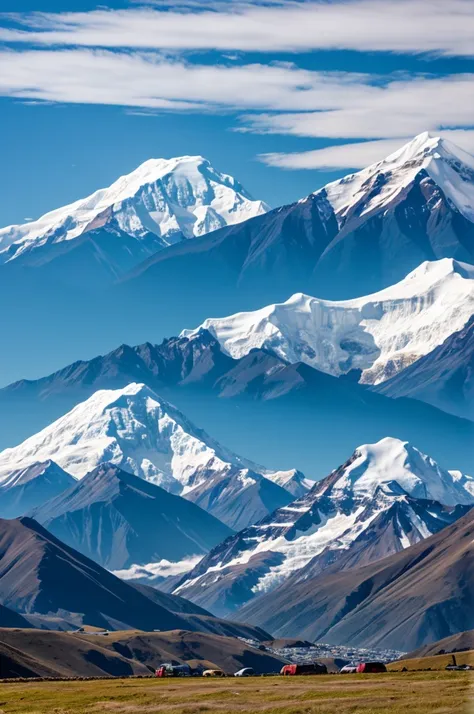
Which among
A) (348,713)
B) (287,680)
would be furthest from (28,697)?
(348,713)

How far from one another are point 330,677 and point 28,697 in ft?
87.1

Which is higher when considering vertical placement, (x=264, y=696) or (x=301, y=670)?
(x=264, y=696)

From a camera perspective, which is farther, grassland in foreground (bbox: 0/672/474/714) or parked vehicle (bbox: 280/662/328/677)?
parked vehicle (bbox: 280/662/328/677)

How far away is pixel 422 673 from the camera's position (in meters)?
169

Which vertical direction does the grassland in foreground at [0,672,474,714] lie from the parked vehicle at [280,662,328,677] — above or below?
above

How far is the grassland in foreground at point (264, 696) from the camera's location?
13812 centimetres

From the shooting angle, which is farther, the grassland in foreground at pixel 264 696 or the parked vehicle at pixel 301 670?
the parked vehicle at pixel 301 670

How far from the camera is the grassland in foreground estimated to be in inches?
5438

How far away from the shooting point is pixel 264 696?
506 ft

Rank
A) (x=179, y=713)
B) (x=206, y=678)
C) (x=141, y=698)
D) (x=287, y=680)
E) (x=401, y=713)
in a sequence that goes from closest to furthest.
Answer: (x=401, y=713) < (x=179, y=713) < (x=141, y=698) < (x=287, y=680) < (x=206, y=678)

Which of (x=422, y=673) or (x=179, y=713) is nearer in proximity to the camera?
(x=179, y=713)

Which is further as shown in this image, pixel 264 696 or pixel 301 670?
pixel 301 670

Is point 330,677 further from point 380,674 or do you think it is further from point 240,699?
point 240,699

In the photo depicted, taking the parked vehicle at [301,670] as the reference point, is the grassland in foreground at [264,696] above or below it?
above
